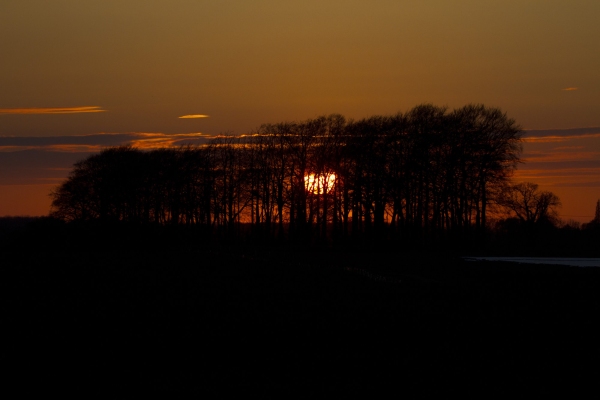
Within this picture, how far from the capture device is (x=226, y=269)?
1597 inches

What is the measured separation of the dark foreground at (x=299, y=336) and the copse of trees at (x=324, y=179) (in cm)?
4619

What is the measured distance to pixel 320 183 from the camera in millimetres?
90812

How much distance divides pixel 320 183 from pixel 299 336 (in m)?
73.3

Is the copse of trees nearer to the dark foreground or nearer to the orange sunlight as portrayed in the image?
the orange sunlight

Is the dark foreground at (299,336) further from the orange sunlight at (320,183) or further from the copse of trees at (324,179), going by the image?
the orange sunlight at (320,183)

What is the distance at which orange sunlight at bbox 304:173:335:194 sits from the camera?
3546 inches

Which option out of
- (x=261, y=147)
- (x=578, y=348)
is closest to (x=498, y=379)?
(x=578, y=348)

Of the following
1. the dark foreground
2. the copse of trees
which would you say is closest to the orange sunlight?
the copse of trees

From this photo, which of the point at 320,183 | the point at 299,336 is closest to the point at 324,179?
the point at 320,183

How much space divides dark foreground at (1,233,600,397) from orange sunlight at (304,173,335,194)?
5694 centimetres

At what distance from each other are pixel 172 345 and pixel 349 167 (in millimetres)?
72585

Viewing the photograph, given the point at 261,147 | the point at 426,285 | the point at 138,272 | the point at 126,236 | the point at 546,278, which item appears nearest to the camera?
the point at 426,285

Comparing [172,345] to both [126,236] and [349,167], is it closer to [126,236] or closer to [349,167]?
[126,236]

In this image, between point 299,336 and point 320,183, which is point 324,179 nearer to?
point 320,183
